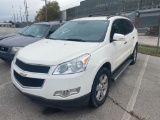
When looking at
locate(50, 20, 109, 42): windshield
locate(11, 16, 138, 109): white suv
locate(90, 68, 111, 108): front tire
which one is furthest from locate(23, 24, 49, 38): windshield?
locate(90, 68, 111, 108): front tire

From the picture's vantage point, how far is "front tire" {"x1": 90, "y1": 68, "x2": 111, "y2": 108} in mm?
3068

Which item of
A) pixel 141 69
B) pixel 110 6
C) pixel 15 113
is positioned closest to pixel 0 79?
pixel 15 113

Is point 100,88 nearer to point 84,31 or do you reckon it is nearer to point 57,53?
point 57,53

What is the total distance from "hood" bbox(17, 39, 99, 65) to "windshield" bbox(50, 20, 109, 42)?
340 mm

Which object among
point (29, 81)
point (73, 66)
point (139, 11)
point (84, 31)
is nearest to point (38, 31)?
point (84, 31)

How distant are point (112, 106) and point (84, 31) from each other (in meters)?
1.82

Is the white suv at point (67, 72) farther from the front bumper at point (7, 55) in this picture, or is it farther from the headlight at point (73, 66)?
the front bumper at point (7, 55)

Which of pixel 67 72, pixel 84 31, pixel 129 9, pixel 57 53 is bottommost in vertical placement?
pixel 67 72

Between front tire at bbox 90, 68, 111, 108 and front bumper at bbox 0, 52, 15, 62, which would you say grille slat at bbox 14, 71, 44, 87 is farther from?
front bumper at bbox 0, 52, 15, 62

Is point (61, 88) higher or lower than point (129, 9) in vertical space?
lower

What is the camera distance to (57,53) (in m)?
2.99

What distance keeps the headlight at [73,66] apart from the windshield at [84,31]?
3.02ft

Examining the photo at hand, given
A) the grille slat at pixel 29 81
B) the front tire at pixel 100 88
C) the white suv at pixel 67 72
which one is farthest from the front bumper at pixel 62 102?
the front tire at pixel 100 88

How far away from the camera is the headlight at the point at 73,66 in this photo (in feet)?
8.84
